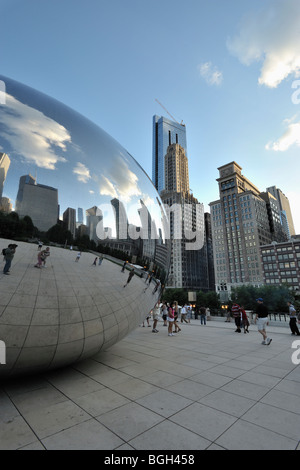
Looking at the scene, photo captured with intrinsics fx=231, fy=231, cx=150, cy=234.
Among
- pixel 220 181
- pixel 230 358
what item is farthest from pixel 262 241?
pixel 230 358

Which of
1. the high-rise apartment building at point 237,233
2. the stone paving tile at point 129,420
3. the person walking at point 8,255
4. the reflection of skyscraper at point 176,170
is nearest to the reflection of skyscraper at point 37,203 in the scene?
the person walking at point 8,255

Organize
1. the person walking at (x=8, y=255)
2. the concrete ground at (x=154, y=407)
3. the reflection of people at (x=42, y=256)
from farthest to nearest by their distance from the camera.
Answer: the reflection of people at (x=42, y=256) → the person walking at (x=8, y=255) → the concrete ground at (x=154, y=407)

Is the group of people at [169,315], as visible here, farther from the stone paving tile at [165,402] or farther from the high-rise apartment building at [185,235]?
the high-rise apartment building at [185,235]

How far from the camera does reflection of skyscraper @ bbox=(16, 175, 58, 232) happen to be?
2809 millimetres

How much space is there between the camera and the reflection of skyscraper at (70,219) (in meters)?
3.02

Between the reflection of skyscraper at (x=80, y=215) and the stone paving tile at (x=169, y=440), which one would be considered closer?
the stone paving tile at (x=169, y=440)

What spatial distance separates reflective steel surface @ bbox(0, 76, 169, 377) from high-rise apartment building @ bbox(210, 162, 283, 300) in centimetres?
10423

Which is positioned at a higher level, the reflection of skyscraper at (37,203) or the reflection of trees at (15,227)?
the reflection of skyscraper at (37,203)

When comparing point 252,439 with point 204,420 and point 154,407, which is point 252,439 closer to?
point 204,420

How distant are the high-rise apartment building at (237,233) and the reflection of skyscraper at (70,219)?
105 m

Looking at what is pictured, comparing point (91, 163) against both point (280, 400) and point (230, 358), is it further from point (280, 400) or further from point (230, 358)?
point (230, 358)

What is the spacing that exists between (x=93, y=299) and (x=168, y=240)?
257cm

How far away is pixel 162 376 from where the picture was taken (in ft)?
14.2

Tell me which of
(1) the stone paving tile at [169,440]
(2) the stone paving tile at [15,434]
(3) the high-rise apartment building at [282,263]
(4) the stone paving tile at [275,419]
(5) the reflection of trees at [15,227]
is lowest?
(4) the stone paving tile at [275,419]
